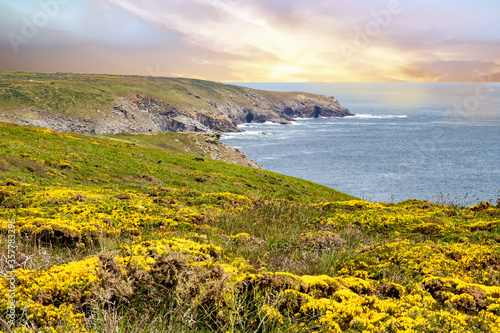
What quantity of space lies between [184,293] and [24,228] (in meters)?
5.87

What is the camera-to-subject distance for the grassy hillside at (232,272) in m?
4.55

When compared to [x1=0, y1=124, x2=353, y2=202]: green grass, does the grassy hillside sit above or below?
above

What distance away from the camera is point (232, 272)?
5.62m

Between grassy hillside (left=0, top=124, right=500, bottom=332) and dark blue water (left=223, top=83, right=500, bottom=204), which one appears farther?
dark blue water (left=223, top=83, right=500, bottom=204)

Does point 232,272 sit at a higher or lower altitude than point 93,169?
higher

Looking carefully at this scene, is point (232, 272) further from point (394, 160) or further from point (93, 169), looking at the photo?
point (394, 160)

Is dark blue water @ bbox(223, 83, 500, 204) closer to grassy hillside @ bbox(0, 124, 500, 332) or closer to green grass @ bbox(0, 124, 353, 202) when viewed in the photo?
green grass @ bbox(0, 124, 353, 202)

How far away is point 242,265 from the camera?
6062 mm

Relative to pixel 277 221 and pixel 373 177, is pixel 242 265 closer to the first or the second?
pixel 277 221

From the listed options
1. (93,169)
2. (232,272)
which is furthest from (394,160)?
(232,272)

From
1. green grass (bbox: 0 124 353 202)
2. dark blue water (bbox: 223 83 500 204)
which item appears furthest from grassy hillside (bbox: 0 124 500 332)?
dark blue water (bbox: 223 83 500 204)

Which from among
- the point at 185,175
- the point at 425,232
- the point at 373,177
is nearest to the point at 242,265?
the point at 425,232

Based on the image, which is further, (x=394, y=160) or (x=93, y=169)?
(x=394, y=160)

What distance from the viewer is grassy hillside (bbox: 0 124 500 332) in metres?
4.55
